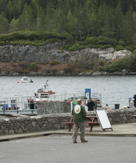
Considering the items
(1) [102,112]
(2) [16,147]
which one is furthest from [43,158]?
Answer: (1) [102,112]

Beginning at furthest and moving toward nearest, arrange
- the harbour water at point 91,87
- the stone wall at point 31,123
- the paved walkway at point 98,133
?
the harbour water at point 91,87 → the stone wall at point 31,123 → the paved walkway at point 98,133

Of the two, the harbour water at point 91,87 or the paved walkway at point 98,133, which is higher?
the harbour water at point 91,87

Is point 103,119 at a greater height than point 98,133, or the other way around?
point 103,119

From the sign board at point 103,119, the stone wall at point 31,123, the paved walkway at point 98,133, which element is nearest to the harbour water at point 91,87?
the stone wall at point 31,123

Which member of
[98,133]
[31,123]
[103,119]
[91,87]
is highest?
[91,87]

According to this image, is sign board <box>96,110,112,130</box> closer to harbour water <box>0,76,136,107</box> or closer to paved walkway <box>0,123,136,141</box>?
paved walkway <box>0,123,136,141</box>

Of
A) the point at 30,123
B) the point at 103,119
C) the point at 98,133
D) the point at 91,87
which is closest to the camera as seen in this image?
the point at 98,133

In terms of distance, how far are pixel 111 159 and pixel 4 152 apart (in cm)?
469

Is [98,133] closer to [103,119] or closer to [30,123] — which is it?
[103,119]

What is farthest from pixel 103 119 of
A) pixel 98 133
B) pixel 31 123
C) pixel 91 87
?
pixel 91 87

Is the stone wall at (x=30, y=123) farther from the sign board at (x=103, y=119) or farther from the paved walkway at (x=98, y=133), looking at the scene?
the sign board at (x=103, y=119)

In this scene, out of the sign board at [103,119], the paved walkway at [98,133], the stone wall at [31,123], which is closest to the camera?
the paved walkway at [98,133]

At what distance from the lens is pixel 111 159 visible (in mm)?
17969

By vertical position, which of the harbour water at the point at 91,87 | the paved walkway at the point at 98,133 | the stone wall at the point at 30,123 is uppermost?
the harbour water at the point at 91,87
